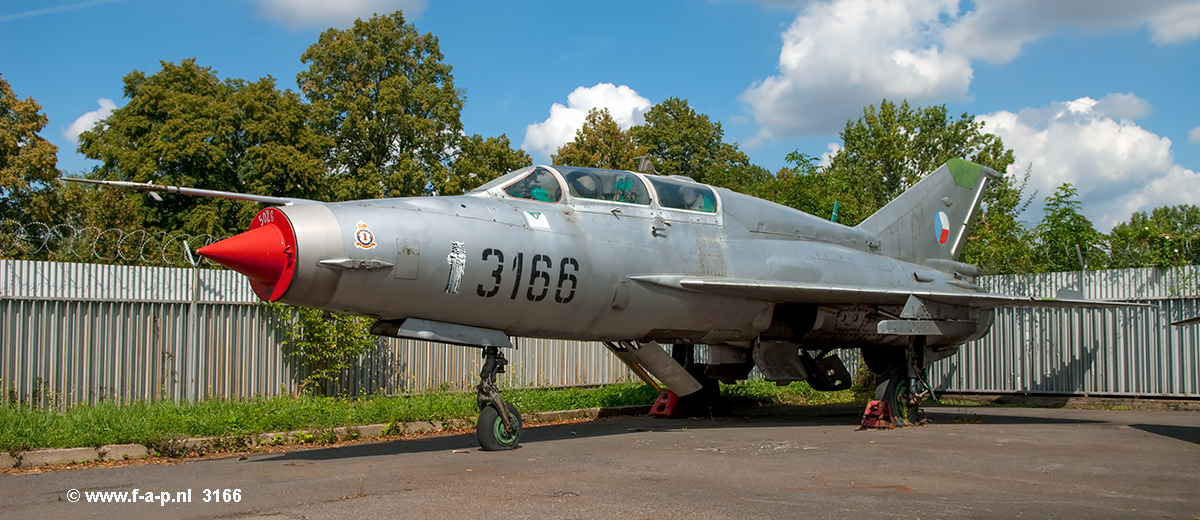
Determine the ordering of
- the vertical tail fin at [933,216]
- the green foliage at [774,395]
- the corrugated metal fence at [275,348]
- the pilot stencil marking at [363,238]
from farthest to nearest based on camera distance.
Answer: the green foliage at [774,395], the vertical tail fin at [933,216], the corrugated metal fence at [275,348], the pilot stencil marking at [363,238]

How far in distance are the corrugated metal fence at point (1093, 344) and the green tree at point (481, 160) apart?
19949 mm

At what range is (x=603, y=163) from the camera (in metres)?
37.6

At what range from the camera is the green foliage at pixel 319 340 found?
12.9 m

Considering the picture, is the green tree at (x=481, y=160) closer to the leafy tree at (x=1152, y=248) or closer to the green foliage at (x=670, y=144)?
the green foliage at (x=670, y=144)

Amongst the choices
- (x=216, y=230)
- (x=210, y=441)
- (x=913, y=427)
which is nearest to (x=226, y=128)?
(x=216, y=230)

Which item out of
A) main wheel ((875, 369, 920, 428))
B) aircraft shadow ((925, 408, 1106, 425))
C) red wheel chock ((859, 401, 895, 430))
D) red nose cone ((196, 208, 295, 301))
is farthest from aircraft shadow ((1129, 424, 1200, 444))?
red nose cone ((196, 208, 295, 301))

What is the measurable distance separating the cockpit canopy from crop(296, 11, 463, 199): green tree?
22248mm

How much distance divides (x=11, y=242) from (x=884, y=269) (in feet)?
38.1

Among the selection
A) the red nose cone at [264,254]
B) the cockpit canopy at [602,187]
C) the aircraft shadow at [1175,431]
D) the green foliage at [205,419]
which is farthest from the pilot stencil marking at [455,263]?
the aircraft shadow at [1175,431]

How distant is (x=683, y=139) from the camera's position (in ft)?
152

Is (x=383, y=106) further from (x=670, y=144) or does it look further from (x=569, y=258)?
(x=569, y=258)

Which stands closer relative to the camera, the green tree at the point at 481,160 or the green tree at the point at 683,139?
the green tree at the point at 481,160

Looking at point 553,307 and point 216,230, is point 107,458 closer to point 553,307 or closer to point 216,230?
point 553,307

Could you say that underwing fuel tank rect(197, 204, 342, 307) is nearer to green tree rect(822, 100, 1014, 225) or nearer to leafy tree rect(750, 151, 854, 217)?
leafy tree rect(750, 151, 854, 217)
